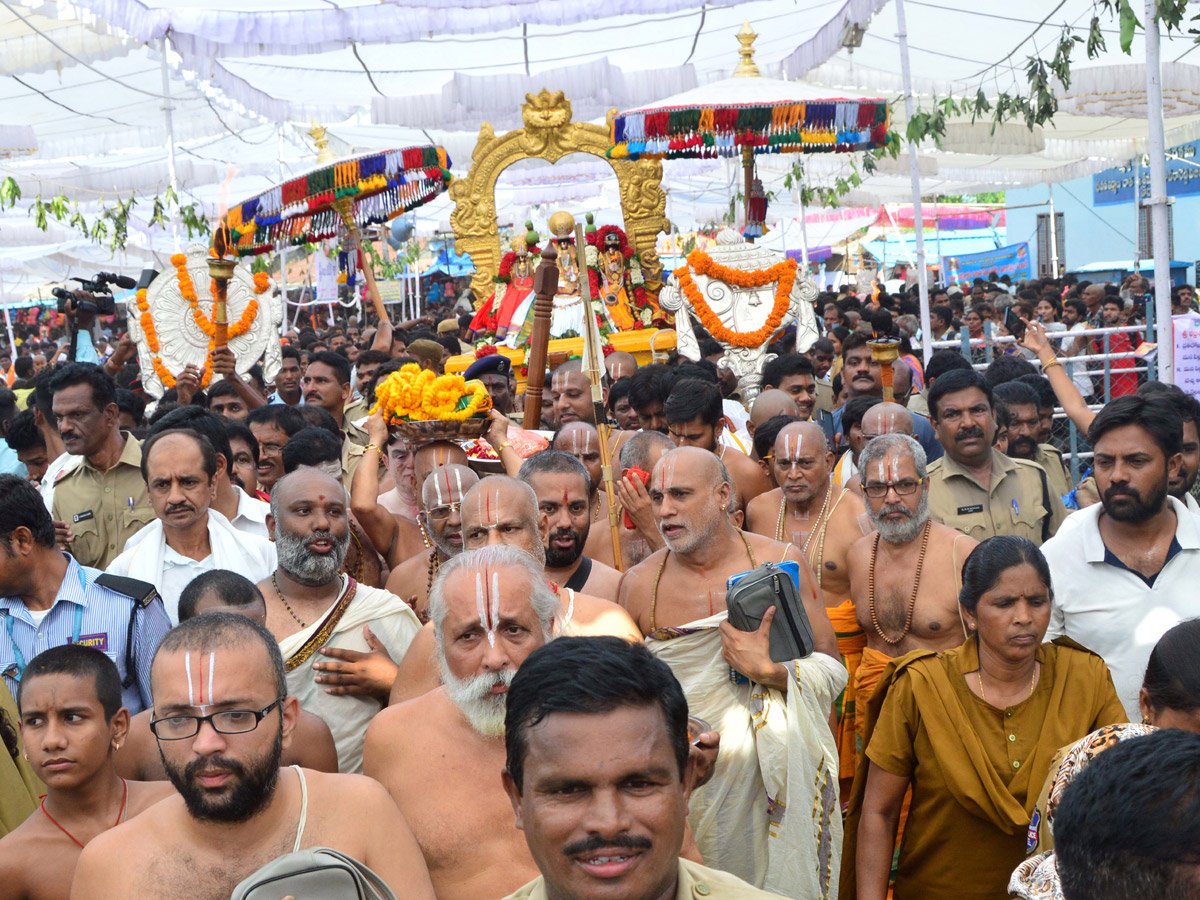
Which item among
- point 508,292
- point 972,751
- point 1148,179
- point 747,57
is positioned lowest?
point 972,751

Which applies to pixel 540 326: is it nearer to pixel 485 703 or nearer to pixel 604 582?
pixel 604 582

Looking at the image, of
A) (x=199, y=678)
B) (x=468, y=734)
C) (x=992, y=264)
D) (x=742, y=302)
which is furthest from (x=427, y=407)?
(x=992, y=264)

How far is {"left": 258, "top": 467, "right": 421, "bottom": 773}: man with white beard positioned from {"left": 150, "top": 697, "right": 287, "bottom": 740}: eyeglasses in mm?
1190

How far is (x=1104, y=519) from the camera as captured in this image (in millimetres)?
4207

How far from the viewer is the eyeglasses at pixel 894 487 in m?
4.67

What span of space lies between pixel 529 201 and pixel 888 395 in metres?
19.4

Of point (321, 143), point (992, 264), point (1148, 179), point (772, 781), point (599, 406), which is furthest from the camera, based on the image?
point (992, 264)

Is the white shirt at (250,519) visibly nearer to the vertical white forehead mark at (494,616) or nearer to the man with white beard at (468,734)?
the man with white beard at (468,734)

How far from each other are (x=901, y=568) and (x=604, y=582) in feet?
3.73

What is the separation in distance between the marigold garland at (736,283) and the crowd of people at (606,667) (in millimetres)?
2759

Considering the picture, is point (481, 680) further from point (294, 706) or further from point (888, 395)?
point (888, 395)

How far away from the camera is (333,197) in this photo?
37.5 ft

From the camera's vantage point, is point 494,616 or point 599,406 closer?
point 494,616

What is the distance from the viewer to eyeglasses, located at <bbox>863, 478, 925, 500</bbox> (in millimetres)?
4668
